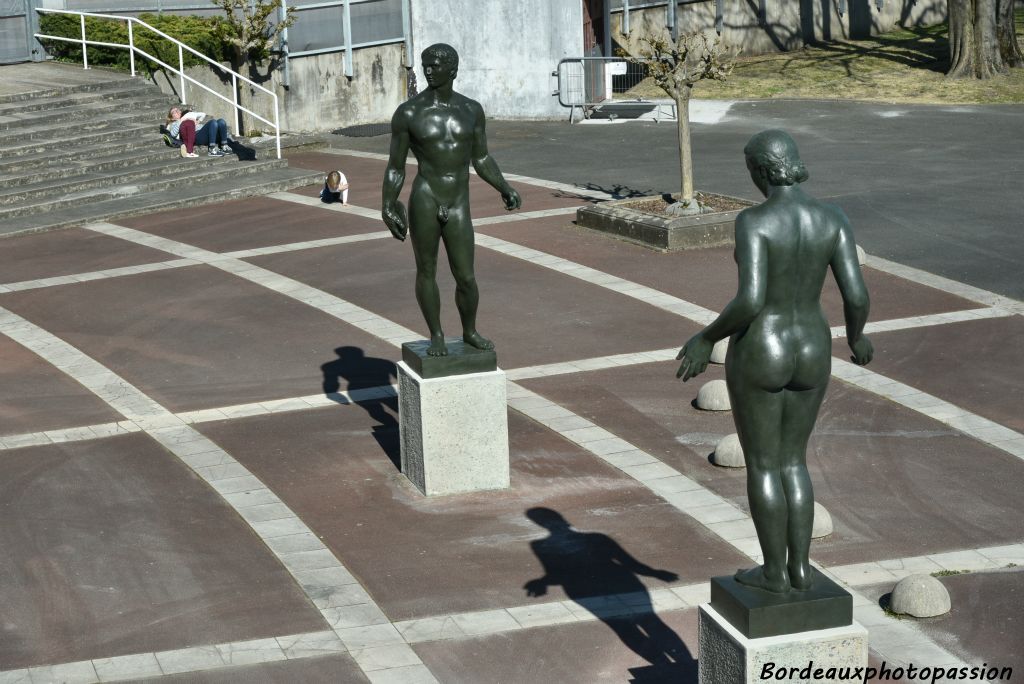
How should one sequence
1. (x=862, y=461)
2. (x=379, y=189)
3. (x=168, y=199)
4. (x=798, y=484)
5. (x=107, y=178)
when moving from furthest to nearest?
(x=379, y=189), (x=107, y=178), (x=168, y=199), (x=862, y=461), (x=798, y=484)

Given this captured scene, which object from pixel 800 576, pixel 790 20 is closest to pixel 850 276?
pixel 800 576

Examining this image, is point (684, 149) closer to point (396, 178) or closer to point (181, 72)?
point (396, 178)

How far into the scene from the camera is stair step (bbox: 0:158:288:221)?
22.4 meters

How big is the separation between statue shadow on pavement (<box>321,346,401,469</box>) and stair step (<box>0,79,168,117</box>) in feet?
40.2

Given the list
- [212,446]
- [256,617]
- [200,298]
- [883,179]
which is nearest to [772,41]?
[883,179]

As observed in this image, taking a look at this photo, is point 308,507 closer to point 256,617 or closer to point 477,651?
point 256,617

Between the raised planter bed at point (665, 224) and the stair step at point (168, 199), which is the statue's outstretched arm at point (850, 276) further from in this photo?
the stair step at point (168, 199)

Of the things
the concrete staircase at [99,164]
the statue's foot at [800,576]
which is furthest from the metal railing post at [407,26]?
the statue's foot at [800,576]

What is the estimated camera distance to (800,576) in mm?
7258

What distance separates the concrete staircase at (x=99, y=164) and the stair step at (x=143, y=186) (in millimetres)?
16

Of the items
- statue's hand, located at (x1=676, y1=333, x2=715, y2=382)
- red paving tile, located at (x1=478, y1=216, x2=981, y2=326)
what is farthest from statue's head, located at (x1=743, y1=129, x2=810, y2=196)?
red paving tile, located at (x1=478, y1=216, x2=981, y2=326)

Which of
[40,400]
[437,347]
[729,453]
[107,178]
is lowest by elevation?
[729,453]

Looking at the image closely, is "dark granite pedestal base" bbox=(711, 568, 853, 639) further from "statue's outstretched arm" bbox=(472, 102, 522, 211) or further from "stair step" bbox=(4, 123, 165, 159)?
"stair step" bbox=(4, 123, 165, 159)

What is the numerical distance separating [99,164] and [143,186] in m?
1.01
